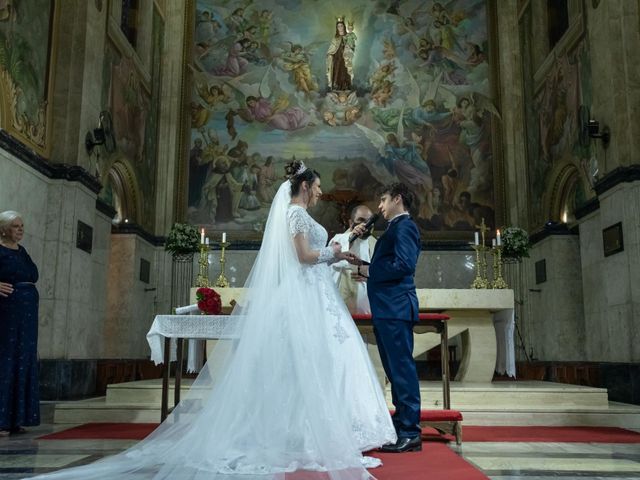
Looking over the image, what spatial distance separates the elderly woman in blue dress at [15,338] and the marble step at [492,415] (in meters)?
0.92

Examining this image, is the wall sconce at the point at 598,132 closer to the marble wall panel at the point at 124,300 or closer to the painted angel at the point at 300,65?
the painted angel at the point at 300,65

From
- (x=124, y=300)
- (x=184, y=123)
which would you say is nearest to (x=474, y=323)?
(x=124, y=300)

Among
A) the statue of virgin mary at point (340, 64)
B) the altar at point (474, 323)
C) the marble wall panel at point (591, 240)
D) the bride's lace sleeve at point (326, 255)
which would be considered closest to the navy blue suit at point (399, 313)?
the bride's lace sleeve at point (326, 255)

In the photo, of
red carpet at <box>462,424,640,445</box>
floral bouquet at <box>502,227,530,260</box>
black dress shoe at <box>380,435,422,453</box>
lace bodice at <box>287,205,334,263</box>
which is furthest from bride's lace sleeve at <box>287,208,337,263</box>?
floral bouquet at <box>502,227,530,260</box>

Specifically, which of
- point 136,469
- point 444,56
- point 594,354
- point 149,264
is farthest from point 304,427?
point 444,56

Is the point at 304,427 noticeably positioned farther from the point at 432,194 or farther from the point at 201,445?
the point at 432,194

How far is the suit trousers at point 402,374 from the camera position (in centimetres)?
491

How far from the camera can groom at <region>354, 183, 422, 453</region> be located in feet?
16.1

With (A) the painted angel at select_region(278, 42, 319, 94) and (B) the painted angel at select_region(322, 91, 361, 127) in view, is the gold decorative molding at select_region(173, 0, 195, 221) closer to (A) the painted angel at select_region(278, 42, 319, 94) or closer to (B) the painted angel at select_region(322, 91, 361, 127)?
(A) the painted angel at select_region(278, 42, 319, 94)

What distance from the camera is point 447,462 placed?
4.59m

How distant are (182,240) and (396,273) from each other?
19.8 feet

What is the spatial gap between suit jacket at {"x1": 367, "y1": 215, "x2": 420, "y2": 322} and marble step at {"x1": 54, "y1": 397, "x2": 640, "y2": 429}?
287 centimetres

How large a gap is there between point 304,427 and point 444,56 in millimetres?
12272

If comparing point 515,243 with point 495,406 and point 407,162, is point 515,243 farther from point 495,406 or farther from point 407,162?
point 407,162
